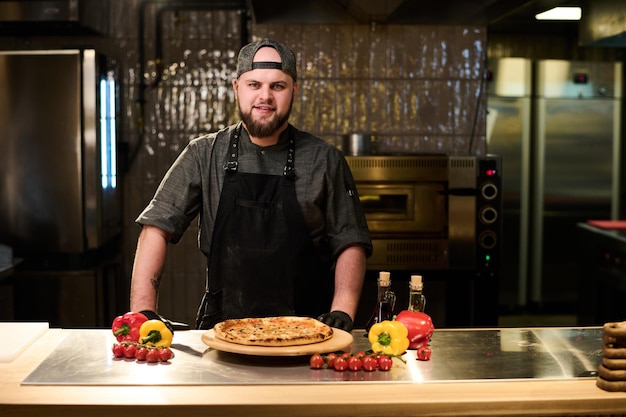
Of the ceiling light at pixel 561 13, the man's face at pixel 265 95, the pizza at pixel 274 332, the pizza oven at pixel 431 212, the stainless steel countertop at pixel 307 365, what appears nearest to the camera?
the stainless steel countertop at pixel 307 365

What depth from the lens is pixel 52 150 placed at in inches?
187

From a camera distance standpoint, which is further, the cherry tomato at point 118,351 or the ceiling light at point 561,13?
the ceiling light at point 561,13

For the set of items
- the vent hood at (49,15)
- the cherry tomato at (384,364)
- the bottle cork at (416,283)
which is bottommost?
the cherry tomato at (384,364)

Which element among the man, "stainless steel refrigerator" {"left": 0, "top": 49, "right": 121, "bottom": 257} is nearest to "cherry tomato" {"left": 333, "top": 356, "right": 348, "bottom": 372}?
the man

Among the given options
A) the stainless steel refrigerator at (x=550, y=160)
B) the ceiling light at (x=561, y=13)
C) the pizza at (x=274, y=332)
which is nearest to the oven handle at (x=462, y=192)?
the ceiling light at (x=561, y=13)

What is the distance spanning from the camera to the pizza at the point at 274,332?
210 cm

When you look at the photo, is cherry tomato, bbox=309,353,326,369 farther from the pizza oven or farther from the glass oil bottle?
the pizza oven

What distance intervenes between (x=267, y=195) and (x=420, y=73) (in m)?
2.52

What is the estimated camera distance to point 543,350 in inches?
90.7

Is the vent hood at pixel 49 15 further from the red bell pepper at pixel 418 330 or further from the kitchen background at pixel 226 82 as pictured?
the red bell pepper at pixel 418 330

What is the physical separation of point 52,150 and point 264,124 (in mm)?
2231

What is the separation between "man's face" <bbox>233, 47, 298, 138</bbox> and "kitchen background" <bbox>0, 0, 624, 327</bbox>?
218 cm

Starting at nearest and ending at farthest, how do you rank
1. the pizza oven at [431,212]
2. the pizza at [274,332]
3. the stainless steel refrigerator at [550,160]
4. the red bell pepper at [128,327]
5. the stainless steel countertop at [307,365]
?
the stainless steel countertop at [307,365] < the pizza at [274,332] < the red bell pepper at [128,327] < the pizza oven at [431,212] < the stainless steel refrigerator at [550,160]

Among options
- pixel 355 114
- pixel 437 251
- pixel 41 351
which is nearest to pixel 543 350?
pixel 41 351
